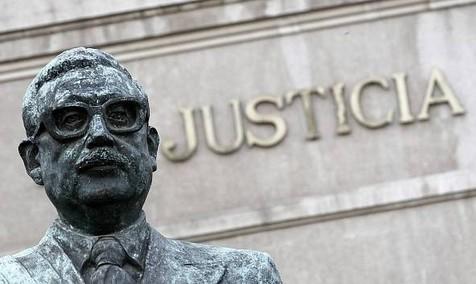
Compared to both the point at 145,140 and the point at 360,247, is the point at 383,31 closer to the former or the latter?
the point at 360,247

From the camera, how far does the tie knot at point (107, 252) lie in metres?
5.37

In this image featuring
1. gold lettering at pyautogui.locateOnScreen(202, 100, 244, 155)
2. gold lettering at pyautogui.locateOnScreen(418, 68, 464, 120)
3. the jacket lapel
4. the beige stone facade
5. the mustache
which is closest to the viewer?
the mustache

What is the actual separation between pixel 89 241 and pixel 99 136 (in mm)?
242

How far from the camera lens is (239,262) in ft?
18.1

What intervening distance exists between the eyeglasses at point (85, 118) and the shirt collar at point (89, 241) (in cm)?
21

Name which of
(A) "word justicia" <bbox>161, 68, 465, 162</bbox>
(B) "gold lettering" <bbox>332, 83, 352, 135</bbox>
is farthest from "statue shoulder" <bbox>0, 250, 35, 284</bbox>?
(B) "gold lettering" <bbox>332, 83, 352, 135</bbox>

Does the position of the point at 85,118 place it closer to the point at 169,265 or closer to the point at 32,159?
the point at 32,159

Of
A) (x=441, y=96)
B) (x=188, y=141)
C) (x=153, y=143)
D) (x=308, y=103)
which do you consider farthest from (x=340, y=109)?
(x=153, y=143)

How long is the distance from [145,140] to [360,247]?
19476mm

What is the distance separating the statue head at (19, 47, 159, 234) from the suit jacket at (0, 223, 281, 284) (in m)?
0.10

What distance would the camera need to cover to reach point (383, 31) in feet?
82.4

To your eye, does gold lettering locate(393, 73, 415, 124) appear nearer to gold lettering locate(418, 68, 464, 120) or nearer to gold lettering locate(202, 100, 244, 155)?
gold lettering locate(418, 68, 464, 120)

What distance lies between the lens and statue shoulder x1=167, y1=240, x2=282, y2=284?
5508mm

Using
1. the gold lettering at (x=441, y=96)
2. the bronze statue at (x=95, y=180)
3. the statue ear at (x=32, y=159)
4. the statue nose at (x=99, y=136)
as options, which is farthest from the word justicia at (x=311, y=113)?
the statue nose at (x=99, y=136)
